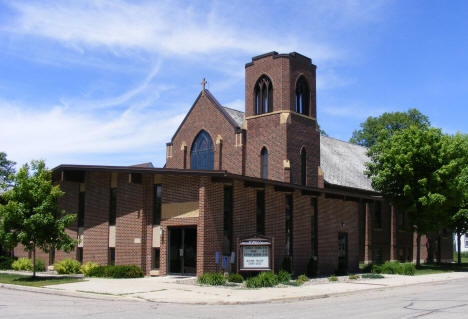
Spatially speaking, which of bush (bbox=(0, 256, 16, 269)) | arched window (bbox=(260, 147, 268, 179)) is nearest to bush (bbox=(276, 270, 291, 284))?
arched window (bbox=(260, 147, 268, 179))

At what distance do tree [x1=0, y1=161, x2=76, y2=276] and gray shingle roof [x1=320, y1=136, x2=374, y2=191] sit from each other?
77.7 ft

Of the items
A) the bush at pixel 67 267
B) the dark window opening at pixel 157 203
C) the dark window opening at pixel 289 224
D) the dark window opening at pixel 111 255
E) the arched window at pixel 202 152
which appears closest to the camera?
the dark window opening at pixel 157 203

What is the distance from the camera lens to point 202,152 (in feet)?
137

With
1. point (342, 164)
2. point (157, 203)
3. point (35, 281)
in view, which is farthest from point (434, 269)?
point (35, 281)

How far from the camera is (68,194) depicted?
3008cm

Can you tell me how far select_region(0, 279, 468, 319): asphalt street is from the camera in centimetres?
1341

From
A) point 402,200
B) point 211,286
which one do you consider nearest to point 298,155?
point 402,200

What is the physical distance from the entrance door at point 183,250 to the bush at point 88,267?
4.20 m

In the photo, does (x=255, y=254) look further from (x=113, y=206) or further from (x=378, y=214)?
(x=378, y=214)

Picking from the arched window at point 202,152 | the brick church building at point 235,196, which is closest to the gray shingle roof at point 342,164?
the brick church building at point 235,196

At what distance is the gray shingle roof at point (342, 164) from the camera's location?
44.1 m

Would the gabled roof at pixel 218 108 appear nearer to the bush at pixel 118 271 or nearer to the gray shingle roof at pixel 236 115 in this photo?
the gray shingle roof at pixel 236 115

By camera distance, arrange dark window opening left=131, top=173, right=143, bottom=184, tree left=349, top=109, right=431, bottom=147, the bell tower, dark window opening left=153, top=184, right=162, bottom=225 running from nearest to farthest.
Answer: dark window opening left=153, top=184, right=162, bottom=225, dark window opening left=131, top=173, right=143, bottom=184, the bell tower, tree left=349, top=109, right=431, bottom=147

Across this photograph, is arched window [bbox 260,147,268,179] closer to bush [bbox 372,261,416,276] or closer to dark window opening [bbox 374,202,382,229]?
bush [bbox 372,261,416,276]
